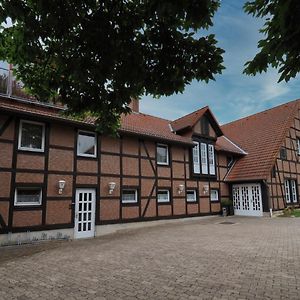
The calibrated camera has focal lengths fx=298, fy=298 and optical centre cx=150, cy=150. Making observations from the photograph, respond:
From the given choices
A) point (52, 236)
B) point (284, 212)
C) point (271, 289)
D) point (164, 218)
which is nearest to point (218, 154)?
point (284, 212)

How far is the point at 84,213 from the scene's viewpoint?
39.7 ft

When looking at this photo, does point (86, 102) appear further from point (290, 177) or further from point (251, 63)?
point (290, 177)

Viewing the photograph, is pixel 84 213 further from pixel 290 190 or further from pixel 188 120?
pixel 290 190

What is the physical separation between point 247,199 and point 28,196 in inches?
505

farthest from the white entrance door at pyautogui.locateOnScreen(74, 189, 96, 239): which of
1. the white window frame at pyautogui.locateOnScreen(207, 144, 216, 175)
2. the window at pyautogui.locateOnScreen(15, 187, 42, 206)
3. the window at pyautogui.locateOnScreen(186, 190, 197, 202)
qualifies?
the white window frame at pyautogui.locateOnScreen(207, 144, 216, 175)

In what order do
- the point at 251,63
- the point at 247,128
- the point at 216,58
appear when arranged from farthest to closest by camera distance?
the point at 247,128 < the point at 216,58 < the point at 251,63

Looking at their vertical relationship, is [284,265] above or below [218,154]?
below

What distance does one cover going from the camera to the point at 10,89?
10.9 m

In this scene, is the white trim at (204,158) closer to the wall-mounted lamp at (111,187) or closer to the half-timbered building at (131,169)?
the half-timbered building at (131,169)

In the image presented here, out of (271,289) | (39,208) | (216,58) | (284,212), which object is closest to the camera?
(216,58)

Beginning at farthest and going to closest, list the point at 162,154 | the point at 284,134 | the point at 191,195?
the point at 284,134 < the point at 191,195 < the point at 162,154

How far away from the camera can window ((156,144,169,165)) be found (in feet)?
50.6

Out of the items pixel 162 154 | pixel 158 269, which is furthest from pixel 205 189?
pixel 158 269

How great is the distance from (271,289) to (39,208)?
8.40 m
